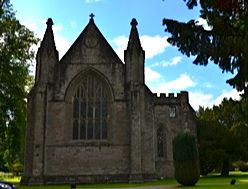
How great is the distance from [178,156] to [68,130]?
412 inches

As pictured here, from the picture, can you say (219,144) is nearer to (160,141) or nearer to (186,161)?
(160,141)

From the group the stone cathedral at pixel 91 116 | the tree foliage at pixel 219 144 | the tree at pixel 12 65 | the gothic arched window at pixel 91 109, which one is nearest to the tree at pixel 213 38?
the tree at pixel 12 65

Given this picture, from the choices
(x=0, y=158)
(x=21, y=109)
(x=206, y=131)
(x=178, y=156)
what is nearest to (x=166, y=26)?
(x=178, y=156)

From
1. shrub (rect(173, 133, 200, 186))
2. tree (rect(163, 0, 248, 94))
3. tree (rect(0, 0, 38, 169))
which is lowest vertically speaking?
shrub (rect(173, 133, 200, 186))

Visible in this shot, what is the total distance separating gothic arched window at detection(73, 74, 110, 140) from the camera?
33.8 metres

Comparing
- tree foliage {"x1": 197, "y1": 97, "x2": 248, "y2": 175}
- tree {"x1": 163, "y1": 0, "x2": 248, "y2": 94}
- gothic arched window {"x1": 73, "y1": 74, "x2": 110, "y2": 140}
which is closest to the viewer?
tree {"x1": 163, "y1": 0, "x2": 248, "y2": 94}

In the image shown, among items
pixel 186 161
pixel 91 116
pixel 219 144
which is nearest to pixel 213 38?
pixel 186 161

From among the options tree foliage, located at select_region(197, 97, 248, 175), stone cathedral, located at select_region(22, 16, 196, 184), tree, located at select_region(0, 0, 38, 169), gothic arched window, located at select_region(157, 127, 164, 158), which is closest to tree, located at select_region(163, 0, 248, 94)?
tree, located at select_region(0, 0, 38, 169)

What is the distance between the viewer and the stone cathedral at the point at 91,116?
32.6m

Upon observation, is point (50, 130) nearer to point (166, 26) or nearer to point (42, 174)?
point (42, 174)

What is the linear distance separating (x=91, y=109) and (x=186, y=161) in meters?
10.5

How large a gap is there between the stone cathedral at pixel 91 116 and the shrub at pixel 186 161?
5.03 m

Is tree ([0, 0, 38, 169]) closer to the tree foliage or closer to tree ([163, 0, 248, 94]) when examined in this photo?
tree ([163, 0, 248, 94])

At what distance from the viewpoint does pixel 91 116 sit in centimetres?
3428
